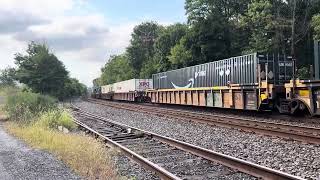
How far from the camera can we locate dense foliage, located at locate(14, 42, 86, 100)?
51406 millimetres

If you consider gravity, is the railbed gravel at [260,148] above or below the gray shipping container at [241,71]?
below

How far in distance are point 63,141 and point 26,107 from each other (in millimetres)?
Result: 11534

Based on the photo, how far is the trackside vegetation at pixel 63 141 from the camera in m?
9.48

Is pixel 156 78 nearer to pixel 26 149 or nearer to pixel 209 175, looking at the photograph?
pixel 26 149

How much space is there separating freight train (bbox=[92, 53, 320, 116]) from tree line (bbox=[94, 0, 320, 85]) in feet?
34.9

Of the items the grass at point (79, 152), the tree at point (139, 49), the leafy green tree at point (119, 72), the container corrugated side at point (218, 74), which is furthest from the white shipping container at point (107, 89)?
the grass at point (79, 152)

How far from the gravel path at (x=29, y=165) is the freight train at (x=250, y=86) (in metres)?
10.9

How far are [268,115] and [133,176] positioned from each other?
14.8m

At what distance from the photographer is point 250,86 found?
23.3m

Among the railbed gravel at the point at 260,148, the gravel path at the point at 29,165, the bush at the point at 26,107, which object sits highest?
the bush at the point at 26,107

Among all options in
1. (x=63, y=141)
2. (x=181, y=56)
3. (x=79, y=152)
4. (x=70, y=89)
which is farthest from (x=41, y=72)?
(x=79, y=152)

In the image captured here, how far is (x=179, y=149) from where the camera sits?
12203mm

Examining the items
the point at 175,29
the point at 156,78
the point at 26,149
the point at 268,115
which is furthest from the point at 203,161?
the point at 175,29

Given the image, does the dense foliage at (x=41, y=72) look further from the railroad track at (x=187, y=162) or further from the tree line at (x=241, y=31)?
the railroad track at (x=187, y=162)
